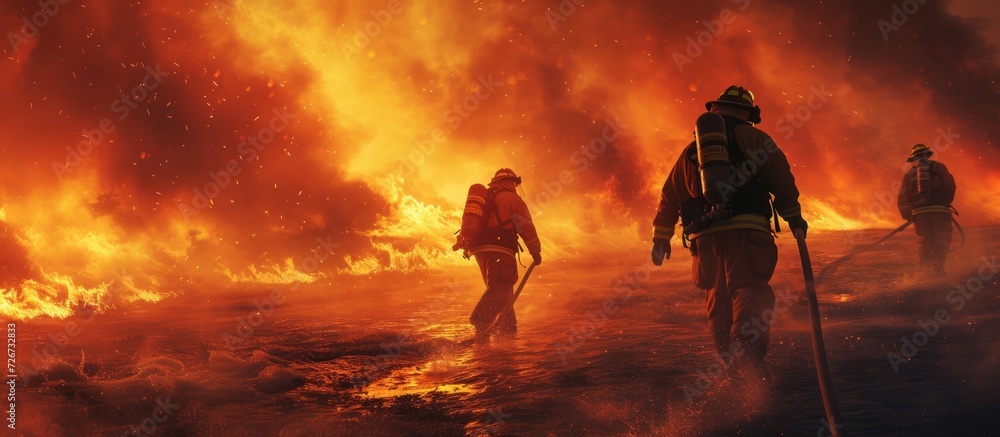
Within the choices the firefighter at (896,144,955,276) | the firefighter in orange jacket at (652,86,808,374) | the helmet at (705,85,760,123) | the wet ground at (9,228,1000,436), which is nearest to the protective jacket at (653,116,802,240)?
the firefighter in orange jacket at (652,86,808,374)

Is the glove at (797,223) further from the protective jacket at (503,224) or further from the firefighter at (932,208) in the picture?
the firefighter at (932,208)

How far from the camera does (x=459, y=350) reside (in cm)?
602

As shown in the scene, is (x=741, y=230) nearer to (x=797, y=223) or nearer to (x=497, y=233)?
(x=797, y=223)

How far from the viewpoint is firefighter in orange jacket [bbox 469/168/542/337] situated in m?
7.37

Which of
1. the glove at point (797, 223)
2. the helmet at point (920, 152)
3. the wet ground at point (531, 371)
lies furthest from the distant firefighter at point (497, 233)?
the helmet at point (920, 152)

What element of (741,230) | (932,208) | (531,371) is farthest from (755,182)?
(932,208)

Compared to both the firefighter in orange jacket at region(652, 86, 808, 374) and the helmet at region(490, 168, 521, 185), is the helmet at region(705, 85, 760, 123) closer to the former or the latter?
the firefighter in orange jacket at region(652, 86, 808, 374)

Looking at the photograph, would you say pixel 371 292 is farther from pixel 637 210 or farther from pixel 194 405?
pixel 637 210

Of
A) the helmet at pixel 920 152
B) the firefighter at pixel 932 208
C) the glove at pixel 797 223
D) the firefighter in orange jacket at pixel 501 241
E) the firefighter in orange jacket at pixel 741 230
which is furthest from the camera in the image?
the helmet at pixel 920 152

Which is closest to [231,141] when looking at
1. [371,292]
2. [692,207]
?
[371,292]

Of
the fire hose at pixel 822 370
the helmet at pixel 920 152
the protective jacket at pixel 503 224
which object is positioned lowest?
the fire hose at pixel 822 370

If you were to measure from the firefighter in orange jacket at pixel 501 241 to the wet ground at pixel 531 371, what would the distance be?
557 mm

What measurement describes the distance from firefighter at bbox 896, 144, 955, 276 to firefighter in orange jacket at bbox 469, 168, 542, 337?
233 inches

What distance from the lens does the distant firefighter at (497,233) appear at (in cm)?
740
